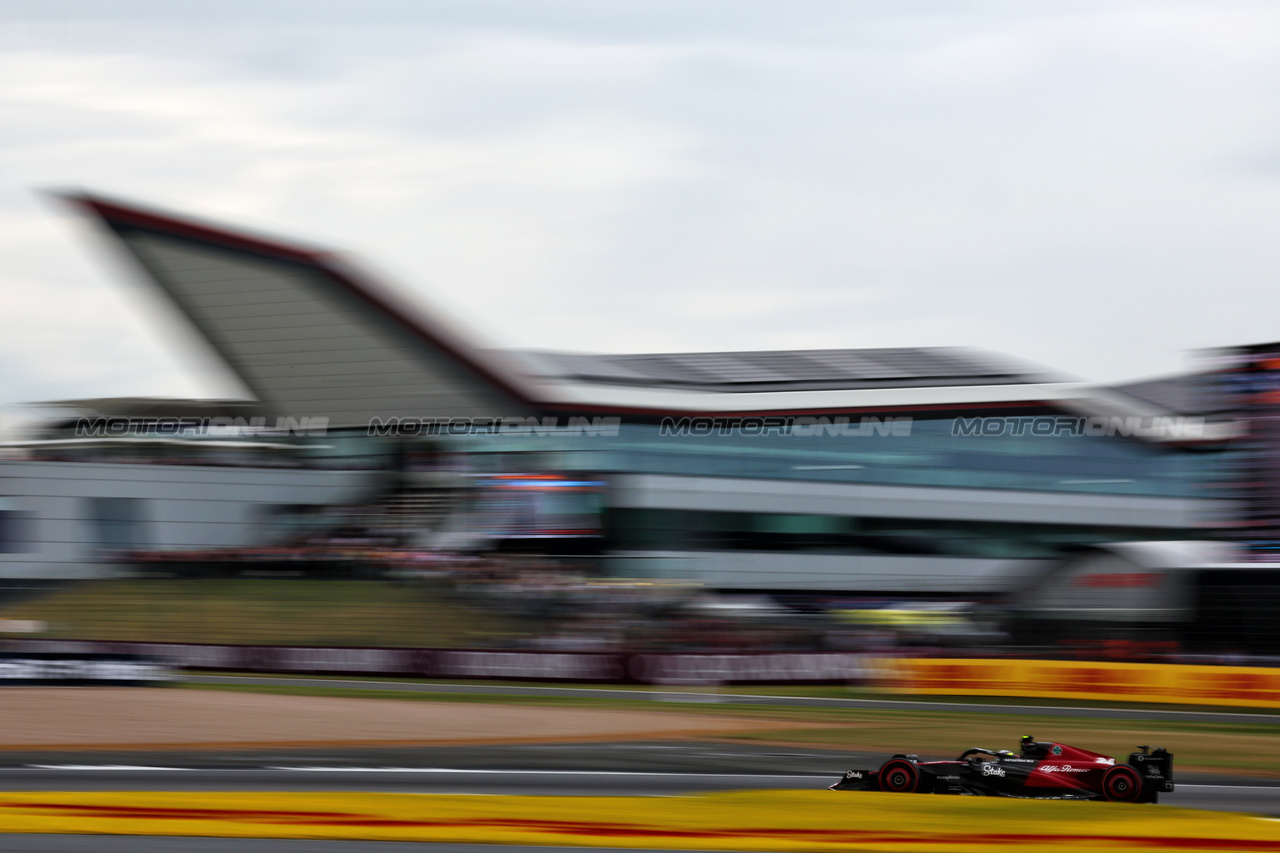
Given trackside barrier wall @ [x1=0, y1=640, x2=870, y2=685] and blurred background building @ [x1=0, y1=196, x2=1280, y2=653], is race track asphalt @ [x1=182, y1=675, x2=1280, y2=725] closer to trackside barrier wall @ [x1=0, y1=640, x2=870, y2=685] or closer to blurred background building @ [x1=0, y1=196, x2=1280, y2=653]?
trackside barrier wall @ [x1=0, y1=640, x2=870, y2=685]

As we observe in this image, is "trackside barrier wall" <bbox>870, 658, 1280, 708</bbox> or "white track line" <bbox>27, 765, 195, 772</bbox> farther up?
"trackside barrier wall" <bbox>870, 658, 1280, 708</bbox>

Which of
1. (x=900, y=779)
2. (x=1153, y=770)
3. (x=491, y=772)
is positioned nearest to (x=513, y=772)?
(x=491, y=772)

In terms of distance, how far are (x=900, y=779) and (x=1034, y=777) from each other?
124cm

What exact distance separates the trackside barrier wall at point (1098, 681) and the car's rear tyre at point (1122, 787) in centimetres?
1272

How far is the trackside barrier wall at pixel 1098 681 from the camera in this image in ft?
75.1

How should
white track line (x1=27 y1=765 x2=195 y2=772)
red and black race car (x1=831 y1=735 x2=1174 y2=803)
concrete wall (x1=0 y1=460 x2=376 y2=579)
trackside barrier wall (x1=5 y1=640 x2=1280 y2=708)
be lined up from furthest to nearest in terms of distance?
concrete wall (x1=0 y1=460 x2=376 y2=579)
trackside barrier wall (x1=5 y1=640 x2=1280 y2=708)
white track line (x1=27 y1=765 x2=195 y2=772)
red and black race car (x1=831 y1=735 x2=1174 y2=803)

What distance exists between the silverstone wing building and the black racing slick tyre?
25.6 meters

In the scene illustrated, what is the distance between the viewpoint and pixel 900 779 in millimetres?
11617

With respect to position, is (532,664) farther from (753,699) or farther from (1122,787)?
(1122,787)

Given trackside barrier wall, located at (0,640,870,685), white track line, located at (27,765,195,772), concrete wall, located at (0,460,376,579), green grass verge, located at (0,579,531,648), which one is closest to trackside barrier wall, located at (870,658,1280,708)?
trackside barrier wall, located at (0,640,870,685)

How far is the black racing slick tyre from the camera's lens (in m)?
11.6

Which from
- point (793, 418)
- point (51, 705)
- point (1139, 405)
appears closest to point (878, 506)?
point (793, 418)

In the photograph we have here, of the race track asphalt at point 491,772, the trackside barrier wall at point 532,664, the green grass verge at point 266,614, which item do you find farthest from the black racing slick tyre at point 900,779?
the green grass verge at point 266,614

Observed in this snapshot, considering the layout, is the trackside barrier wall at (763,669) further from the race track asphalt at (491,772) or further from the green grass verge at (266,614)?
the race track asphalt at (491,772)
